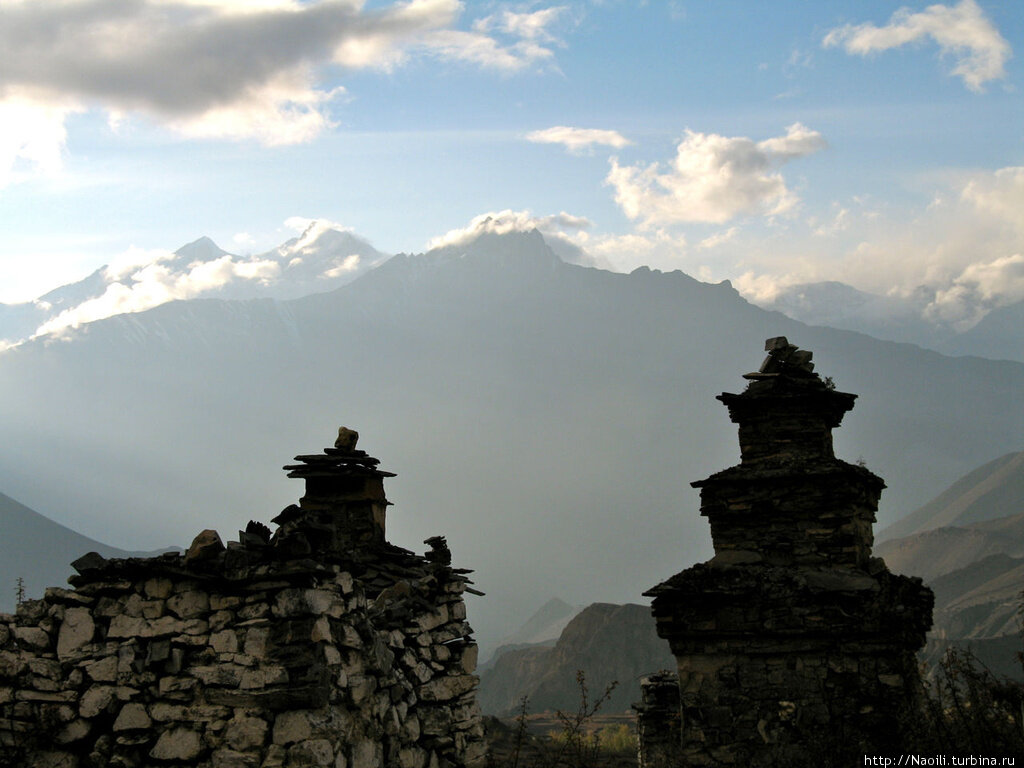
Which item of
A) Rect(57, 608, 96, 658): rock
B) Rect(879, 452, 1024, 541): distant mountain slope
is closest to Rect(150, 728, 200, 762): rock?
Rect(57, 608, 96, 658): rock

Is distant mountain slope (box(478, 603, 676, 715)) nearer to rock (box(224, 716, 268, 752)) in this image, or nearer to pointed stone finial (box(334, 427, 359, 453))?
pointed stone finial (box(334, 427, 359, 453))

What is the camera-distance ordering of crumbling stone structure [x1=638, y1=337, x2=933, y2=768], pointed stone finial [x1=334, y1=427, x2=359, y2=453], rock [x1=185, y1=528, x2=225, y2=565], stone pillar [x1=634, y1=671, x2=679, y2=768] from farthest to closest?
stone pillar [x1=634, y1=671, x2=679, y2=768], pointed stone finial [x1=334, y1=427, x2=359, y2=453], crumbling stone structure [x1=638, y1=337, x2=933, y2=768], rock [x1=185, y1=528, x2=225, y2=565]

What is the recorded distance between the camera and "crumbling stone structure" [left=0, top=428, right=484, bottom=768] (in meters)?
6.16

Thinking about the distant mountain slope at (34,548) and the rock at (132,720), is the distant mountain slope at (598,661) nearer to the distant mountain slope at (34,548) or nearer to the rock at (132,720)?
the distant mountain slope at (34,548)

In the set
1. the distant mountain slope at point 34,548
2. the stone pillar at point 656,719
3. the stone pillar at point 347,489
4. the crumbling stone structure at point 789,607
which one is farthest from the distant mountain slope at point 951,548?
the stone pillar at point 347,489

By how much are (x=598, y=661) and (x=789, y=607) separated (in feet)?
122

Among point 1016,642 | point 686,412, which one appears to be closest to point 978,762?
point 1016,642

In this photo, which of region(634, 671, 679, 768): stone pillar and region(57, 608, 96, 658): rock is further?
region(634, 671, 679, 768): stone pillar

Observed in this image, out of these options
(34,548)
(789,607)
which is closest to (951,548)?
(34,548)

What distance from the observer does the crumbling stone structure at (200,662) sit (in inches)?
243

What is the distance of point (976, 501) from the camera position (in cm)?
9812

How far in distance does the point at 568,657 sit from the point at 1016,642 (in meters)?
20.9

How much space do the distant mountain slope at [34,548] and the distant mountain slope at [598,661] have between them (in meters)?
26.5

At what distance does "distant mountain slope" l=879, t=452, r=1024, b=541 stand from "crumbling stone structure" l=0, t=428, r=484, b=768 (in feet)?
307
